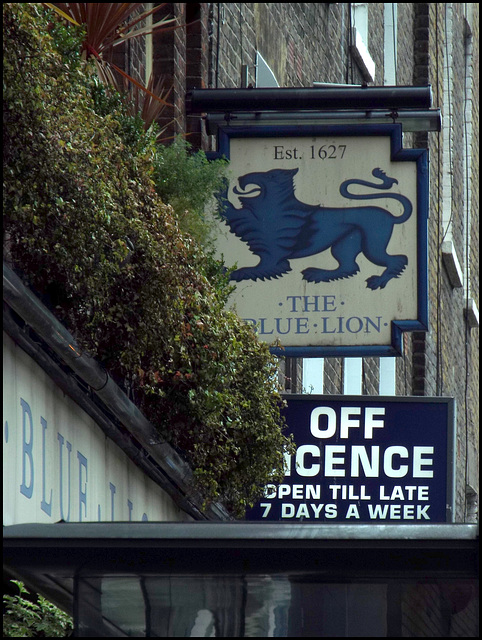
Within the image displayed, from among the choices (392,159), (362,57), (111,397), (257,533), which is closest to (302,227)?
(392,159)

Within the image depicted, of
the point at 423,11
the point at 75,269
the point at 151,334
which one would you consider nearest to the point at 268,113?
the point at 151,334

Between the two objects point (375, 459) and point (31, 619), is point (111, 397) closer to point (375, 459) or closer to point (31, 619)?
point (31, 619)

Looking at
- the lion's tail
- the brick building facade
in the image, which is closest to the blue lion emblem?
the lion's tail

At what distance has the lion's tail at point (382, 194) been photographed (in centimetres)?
884

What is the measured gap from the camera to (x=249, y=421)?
7895 millimetres

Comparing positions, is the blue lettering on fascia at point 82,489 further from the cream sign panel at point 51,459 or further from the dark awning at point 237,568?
the dark awning at point 237,568

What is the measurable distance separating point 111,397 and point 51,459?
1.93 feet

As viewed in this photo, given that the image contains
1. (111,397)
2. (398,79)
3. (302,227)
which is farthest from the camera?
(398,79)

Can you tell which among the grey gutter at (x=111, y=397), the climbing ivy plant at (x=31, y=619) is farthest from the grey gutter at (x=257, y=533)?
the climbing ivy plant at (x=31, y=619)

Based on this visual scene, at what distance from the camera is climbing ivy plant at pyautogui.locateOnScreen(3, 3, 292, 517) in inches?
206

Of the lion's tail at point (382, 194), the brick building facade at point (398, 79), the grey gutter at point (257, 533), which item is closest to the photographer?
the grey gutter at point (257, 533)

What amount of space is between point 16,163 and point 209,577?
2.12m

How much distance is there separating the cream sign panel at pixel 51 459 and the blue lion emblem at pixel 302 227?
214cm

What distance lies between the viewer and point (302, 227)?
29.5 ft
